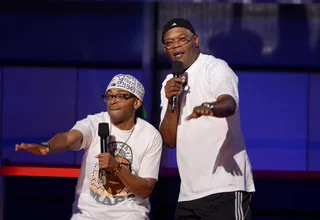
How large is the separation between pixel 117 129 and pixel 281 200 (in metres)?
2.20

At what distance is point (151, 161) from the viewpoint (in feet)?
14.9

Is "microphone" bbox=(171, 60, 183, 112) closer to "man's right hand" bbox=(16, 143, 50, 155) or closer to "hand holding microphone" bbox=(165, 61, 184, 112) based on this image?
"hand holding microphone" bbox=(165, 61, 184, 112)

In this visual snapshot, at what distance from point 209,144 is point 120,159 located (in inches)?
28.4

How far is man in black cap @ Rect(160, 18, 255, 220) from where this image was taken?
154 inches

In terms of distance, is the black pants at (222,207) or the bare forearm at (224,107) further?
the black pants at (222,207)

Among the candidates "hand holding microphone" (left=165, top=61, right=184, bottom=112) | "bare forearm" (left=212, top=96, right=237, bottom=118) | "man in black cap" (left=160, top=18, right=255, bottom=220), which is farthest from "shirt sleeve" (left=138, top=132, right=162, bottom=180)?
"bare forearm" (left=212, top=96, right=237, bottom=118)

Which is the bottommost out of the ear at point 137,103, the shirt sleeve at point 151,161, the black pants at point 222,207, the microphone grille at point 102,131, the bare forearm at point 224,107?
the black pants at point 222,207

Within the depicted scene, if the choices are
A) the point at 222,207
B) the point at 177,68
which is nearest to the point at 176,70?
the point at 177,68

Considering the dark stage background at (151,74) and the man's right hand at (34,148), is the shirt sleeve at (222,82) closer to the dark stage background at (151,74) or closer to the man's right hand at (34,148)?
the man's right hand at (34,148)

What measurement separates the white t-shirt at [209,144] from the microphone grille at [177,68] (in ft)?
0.35

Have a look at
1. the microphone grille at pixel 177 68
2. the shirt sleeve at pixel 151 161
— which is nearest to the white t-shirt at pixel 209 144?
the microphone grille at pixel 177 68

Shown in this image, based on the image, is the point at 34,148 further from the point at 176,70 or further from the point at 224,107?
the point at 224,107

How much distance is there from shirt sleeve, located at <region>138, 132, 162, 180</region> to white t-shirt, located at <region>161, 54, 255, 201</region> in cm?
48

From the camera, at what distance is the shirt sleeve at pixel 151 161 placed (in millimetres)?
4500
